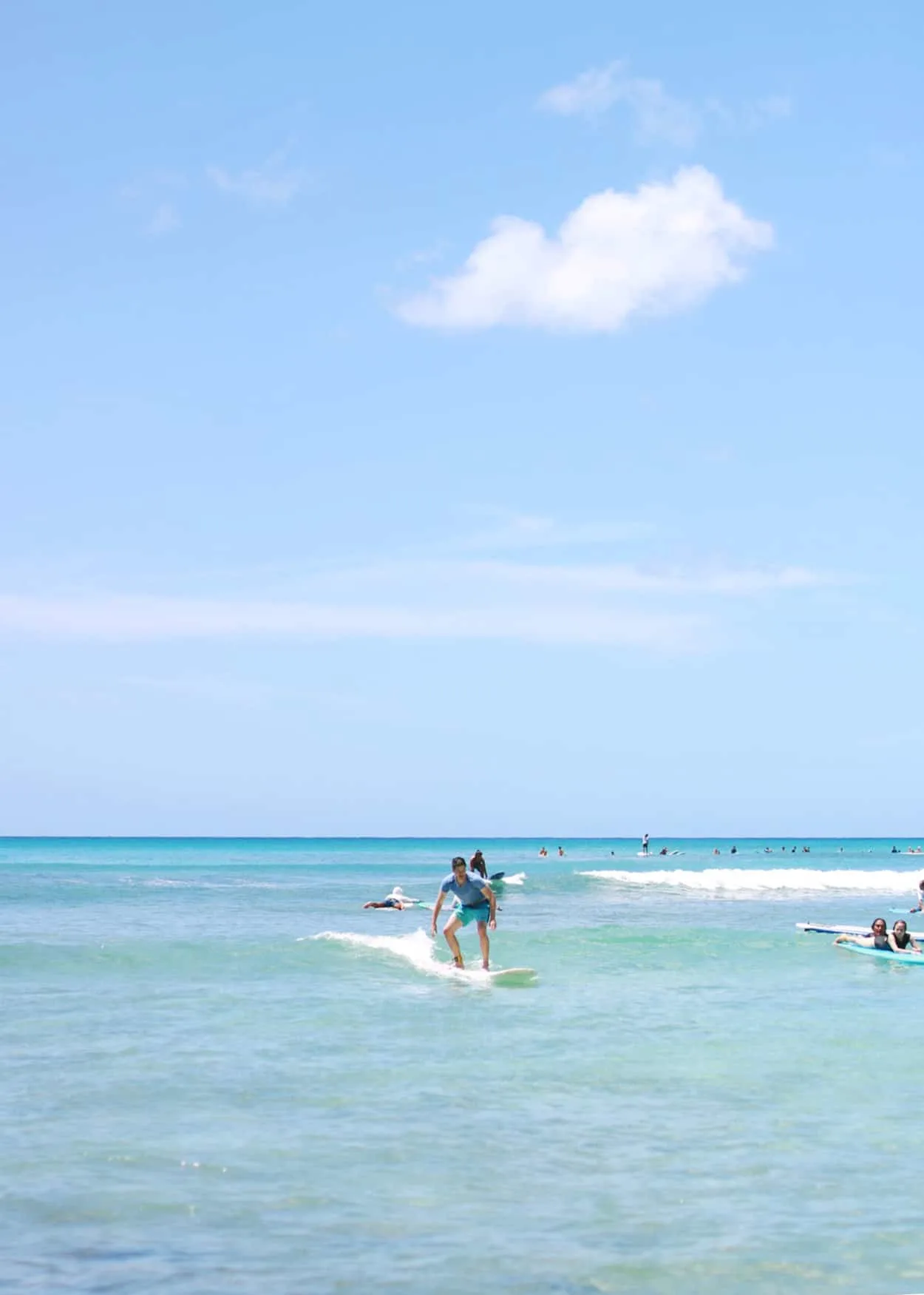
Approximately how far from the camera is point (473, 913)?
20.7 m

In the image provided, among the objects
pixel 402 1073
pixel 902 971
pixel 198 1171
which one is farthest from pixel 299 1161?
pixel 902 971

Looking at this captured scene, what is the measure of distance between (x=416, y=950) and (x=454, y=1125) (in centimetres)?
1377

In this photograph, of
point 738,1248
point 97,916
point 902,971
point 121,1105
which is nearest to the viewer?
point 738,1248

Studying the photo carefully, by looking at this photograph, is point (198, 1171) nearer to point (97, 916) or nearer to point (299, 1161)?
point (299, 1161)

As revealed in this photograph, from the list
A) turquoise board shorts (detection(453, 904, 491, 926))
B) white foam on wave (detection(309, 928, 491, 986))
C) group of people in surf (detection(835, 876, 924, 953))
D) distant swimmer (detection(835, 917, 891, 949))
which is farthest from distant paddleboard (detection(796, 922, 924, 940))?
turquoise board shorts (detection(453, 904, 491, 926))

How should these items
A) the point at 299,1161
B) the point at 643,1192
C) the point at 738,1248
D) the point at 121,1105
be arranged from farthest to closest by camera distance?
1. the point at 121,1105
2. the point at 299,1161
3. the point at 643,1192
4. the point at 738,1248

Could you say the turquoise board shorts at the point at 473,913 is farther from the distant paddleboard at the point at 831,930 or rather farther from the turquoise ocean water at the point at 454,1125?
the distant paddleboard at the point at 831,930

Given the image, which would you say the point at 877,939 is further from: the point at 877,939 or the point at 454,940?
the point at 454,940

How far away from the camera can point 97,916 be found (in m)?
38.1

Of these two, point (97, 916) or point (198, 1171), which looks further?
point (97, 916)

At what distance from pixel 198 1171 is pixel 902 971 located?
1701cm

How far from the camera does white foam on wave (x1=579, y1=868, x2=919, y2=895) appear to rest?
6450cm

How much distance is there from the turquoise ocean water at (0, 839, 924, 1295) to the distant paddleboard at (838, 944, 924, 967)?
1539 millimetres

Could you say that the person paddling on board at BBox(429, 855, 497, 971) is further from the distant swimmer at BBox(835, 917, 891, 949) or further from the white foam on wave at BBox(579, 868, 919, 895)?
the white foam on wave at BBox(579, 868, 919, 895)
